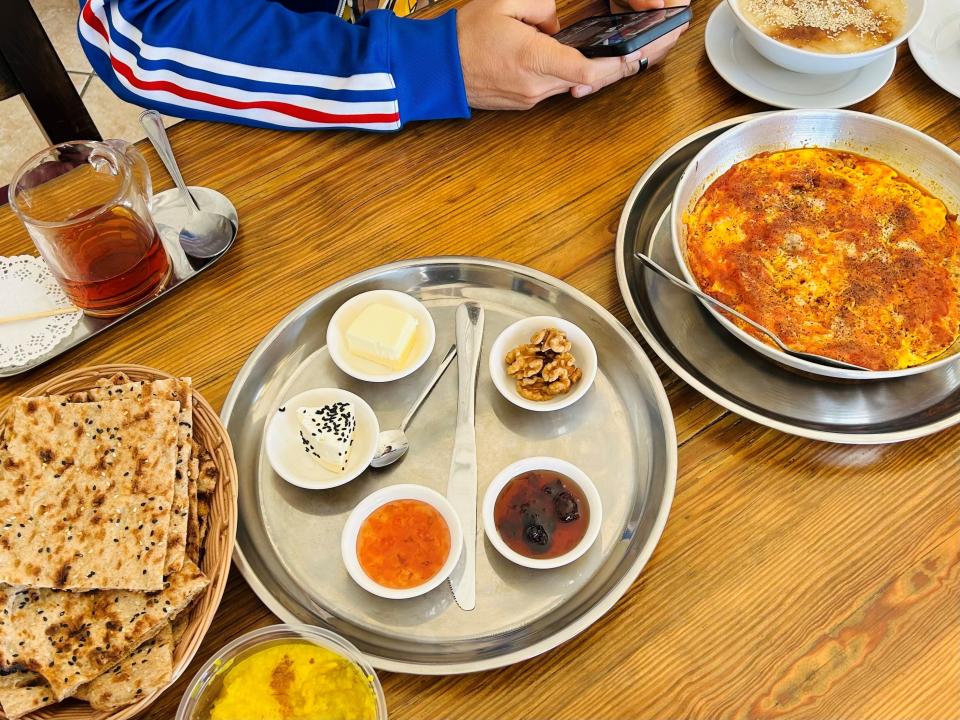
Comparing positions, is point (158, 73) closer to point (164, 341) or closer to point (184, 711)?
point (164, 341)

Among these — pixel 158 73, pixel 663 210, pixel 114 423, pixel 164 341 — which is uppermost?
pixel 158 73

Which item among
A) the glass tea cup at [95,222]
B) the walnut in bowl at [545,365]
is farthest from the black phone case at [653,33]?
the glass tea cup at [95,222]

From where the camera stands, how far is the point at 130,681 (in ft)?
3.43

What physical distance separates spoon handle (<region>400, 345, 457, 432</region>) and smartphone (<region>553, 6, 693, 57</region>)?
2.34 feet

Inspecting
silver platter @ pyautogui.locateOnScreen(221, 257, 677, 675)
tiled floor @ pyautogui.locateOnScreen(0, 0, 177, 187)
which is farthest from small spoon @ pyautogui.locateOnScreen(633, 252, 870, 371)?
tiled floor @ pyautogui.locateOnScreen(0, 0, 177, 187)

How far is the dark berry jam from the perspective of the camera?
1.25m

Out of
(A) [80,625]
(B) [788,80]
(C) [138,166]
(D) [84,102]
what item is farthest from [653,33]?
(D) [84,102]

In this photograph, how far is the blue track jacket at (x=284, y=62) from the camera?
5.49ft

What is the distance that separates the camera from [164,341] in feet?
4.98

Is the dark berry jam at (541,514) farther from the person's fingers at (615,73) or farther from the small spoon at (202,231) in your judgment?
the person's fingers at (615,73)

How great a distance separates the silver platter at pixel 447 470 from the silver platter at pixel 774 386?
8 cm

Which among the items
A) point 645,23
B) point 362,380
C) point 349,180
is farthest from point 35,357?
point 645,23

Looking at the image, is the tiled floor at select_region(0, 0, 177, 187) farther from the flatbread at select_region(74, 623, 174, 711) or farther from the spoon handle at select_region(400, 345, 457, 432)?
the flatbread at select_region(74, 623, 174, 711)

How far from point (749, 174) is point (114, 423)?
1.26 metres
